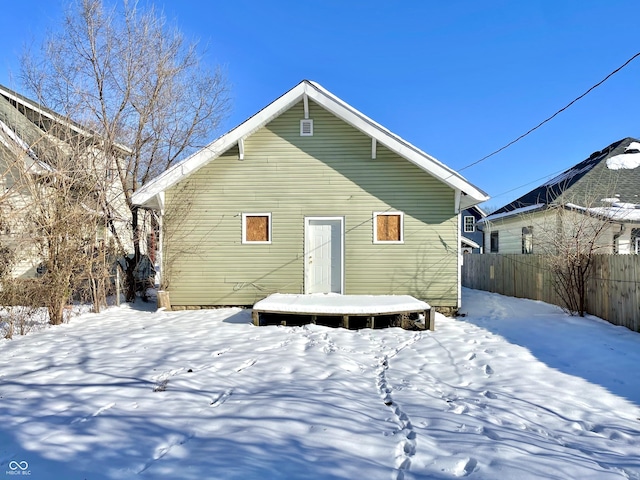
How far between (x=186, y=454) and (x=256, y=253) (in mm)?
7073

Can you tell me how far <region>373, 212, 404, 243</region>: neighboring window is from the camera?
31.6 ft

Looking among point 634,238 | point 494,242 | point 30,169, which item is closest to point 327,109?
point 30,169

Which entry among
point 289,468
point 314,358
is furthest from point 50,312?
point 289,468

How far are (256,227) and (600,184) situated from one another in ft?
41.4

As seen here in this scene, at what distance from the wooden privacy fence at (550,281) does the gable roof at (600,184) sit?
235 centimetres

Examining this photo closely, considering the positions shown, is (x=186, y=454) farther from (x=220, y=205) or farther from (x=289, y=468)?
(x=220, y=205)

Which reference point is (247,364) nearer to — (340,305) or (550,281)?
(340,305)

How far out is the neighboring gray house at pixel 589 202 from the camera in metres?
12.0

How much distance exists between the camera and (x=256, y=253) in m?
9.71

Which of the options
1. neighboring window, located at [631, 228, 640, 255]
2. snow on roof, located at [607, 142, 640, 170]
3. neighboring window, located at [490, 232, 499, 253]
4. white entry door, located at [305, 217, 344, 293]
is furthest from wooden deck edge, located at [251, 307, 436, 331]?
neighboring window, located at [490, 232, 499, 253]

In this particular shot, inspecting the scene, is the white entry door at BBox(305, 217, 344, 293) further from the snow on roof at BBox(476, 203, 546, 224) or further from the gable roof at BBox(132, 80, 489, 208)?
the snow on roof at BBox(476, 203, 546, 224)

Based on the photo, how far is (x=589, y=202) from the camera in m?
11.7

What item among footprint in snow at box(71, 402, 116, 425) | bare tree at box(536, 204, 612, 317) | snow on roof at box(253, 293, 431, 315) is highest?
bare tree at box(536, 204, 612, 317)

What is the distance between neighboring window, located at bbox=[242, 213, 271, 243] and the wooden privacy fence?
7.53 metres
